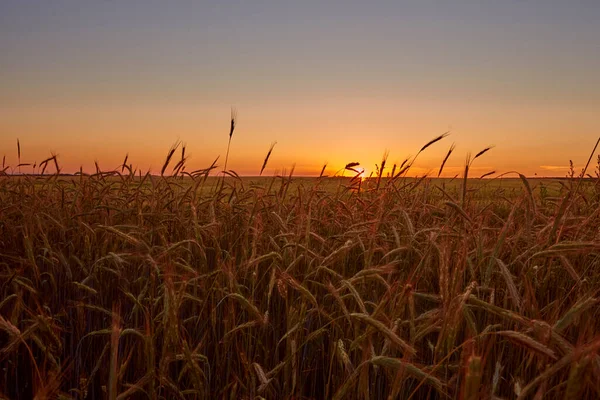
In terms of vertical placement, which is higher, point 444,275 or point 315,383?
point 444,275

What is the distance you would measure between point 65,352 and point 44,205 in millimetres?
2233

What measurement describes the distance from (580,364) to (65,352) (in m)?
2.37

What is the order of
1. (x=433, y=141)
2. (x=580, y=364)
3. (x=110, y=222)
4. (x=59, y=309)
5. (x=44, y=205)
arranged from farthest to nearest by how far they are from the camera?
1. (x=44, y=205)
2. (x=110, y=222)
3. (x=433, y=141)
4. (x=59, y=309)
5. (x=580, y=364)

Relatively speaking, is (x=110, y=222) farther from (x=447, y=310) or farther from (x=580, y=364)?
(x=580, y=364)

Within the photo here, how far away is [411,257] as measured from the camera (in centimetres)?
304

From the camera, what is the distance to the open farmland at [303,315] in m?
1.43

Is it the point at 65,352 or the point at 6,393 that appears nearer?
the point at 6,393

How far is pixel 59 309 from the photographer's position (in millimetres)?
2814

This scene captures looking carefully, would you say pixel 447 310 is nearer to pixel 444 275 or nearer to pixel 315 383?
pixel 444 275

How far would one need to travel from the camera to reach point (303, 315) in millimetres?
2057

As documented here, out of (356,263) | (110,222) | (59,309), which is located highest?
(110,222)

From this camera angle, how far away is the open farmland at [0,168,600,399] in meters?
1.43

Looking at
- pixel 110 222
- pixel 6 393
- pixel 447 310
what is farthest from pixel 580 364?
pixel 110 222

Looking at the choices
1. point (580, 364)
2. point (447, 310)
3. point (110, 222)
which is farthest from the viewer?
point (110, 222)
